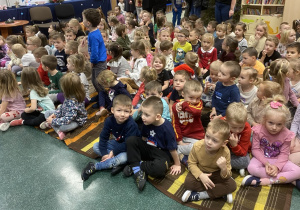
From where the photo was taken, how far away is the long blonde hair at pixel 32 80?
11.0 feet

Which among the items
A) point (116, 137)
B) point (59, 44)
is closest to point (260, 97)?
point (116, 137)

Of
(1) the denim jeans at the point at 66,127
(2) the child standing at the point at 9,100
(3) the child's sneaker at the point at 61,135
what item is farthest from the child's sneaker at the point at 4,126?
(3) the child's sneaker at the point at 61,135

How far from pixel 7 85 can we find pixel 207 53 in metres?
3.09

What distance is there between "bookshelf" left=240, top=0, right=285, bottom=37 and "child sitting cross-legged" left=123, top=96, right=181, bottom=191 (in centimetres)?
637

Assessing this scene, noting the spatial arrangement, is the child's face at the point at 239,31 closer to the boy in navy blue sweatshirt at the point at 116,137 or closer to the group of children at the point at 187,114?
the group of children at the point at 187,114

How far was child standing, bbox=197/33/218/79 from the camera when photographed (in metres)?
4.29

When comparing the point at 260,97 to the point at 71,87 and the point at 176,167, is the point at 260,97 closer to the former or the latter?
the point at 176,167

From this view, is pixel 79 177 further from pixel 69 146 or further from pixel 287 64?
pixel 287 64

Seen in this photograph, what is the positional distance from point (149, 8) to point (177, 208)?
6.82 metres

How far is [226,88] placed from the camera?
289 cm

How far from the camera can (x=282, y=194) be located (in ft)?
7.08

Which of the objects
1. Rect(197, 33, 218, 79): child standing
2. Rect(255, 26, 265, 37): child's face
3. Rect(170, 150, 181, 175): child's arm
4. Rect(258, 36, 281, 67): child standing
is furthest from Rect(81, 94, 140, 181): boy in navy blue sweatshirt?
Rect(255, 26, 265, 37): child's face

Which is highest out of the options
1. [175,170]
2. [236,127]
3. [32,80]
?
[32,80]

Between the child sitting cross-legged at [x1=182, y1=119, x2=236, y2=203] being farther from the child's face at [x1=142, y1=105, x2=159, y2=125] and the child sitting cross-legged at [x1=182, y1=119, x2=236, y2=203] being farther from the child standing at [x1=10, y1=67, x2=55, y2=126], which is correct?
the child standing at [x1=10, y1=67, x2=55, y2=126]
